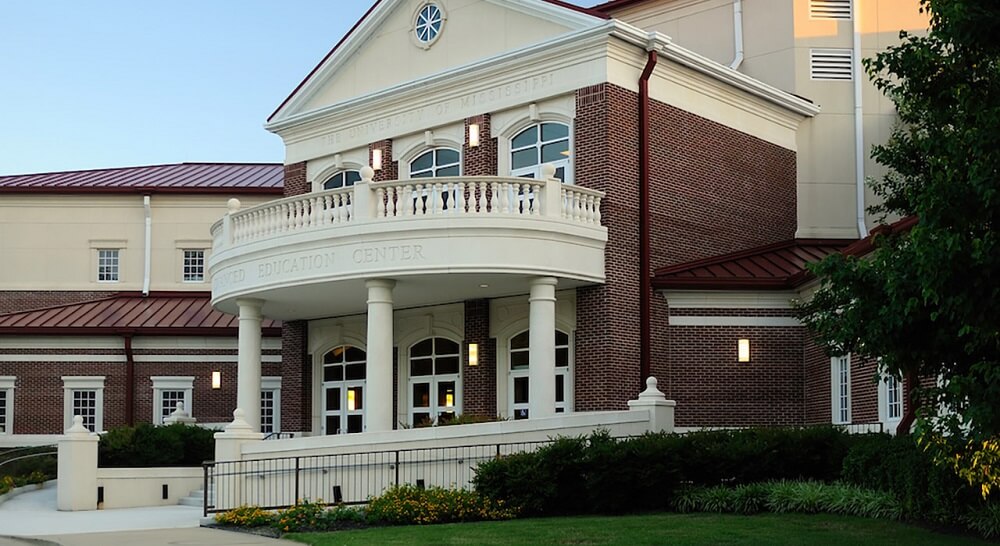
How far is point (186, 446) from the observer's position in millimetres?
29906

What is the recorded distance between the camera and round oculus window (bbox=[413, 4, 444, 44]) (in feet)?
98.3

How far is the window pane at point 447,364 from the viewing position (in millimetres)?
29500

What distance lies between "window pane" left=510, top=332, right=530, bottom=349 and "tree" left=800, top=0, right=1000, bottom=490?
47.6 feet

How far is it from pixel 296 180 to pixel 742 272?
11751mm

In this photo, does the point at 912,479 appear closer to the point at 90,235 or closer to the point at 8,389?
the point at 8,389

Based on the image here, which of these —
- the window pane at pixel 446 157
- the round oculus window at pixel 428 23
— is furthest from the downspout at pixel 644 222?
the round oculus window at pixel 428 23

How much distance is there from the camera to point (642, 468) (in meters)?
19.2

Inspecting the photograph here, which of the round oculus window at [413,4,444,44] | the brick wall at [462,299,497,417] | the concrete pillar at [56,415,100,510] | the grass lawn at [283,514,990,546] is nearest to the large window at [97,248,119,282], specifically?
the round oculus window at [413,4,444,44]

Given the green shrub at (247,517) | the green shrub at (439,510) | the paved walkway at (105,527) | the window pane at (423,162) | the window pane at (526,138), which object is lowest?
the paved walkway at (105,527)

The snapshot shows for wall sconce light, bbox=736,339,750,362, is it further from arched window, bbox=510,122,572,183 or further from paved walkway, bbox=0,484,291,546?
paved walkway, bbox=0,484,291,546

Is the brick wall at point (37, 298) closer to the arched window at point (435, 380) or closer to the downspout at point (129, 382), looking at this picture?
the downspout at point (129, 382)

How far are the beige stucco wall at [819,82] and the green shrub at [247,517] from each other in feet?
54.2

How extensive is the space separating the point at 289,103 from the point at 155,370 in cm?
906

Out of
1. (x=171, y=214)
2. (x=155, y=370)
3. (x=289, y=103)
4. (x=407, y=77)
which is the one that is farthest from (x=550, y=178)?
(x=171, y=214)
